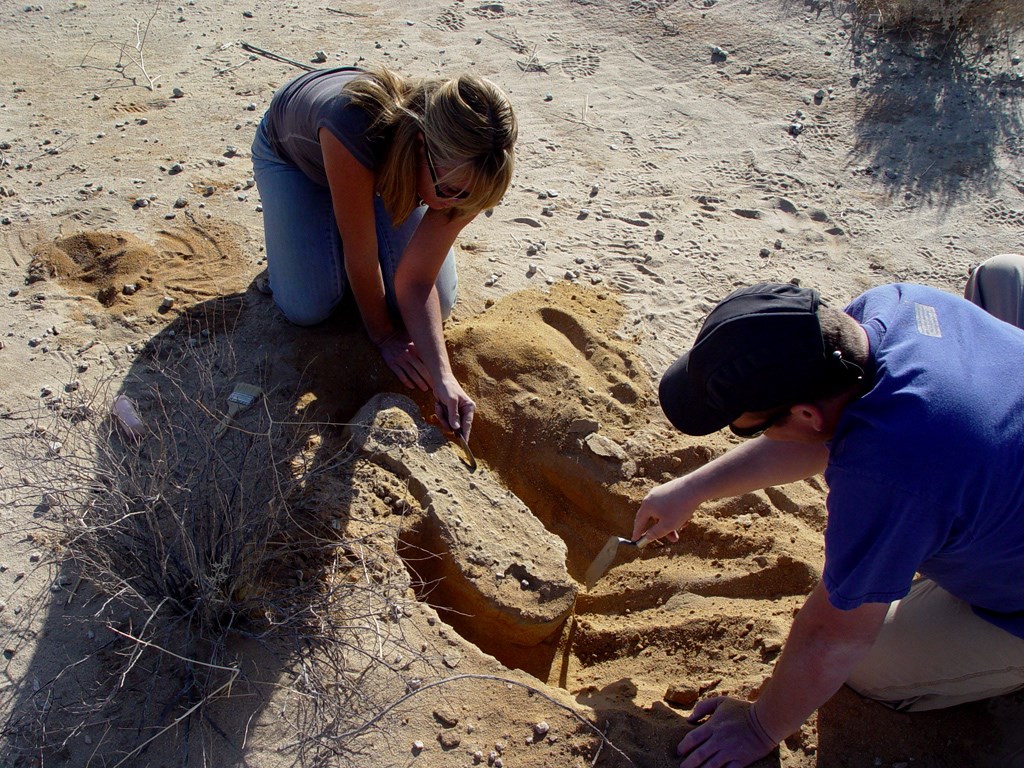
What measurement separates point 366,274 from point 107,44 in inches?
125

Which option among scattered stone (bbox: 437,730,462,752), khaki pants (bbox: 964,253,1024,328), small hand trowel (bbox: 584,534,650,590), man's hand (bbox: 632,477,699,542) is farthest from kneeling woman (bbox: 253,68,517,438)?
khaki pants (bbox: 964,253,1024,328)

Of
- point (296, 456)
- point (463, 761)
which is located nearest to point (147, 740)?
point (463, 761)

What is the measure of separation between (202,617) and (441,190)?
1.39 metres

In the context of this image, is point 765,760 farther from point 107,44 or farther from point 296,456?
point 107,44

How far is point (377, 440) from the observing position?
2789mm

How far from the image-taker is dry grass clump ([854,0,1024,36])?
5.25 metres

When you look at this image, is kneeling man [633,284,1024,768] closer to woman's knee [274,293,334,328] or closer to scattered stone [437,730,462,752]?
scattered stone [437,730,462,752]

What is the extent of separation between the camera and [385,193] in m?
2.73

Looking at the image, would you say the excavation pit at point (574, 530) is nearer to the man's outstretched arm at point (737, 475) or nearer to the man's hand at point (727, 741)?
the man's hand at point (727, 741)

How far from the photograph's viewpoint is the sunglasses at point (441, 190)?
8.37 feet

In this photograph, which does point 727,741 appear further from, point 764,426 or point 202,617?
point 202,617

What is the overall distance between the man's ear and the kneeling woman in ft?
4.00

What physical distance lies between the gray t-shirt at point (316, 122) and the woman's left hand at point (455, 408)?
0.77 m

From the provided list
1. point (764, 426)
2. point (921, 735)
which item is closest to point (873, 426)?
point (764, 426)
